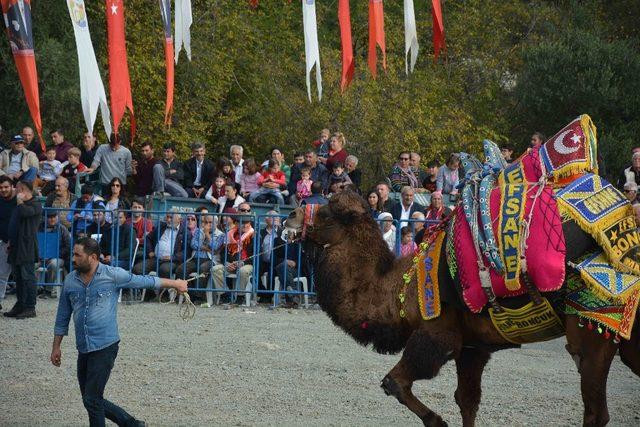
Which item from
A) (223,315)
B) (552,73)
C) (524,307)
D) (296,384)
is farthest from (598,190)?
(552,73)

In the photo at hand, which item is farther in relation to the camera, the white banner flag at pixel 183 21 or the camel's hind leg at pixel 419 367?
the white banner flag at pixel 183 21

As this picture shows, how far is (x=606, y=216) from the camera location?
768cm

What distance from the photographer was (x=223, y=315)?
15.1 metres

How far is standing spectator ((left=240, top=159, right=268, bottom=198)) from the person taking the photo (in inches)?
714

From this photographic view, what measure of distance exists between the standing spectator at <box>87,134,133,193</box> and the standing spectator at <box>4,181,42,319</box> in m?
4.38

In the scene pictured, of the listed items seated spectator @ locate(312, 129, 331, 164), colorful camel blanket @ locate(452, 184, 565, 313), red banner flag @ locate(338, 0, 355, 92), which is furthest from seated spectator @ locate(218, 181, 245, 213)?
colorful camel blanket @ locate(452, 184, 565, 313)

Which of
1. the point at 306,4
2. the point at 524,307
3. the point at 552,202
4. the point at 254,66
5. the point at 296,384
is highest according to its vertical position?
the point at 254,66

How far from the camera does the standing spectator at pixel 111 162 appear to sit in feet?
62.3

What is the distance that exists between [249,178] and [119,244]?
2.96m

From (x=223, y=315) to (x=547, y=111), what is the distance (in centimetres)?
1425

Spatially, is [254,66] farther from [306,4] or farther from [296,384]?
[296,384]

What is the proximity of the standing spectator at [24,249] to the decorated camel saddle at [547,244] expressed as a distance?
25.5ft

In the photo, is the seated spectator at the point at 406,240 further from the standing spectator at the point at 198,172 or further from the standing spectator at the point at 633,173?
the standing spectator at the point at 198,172

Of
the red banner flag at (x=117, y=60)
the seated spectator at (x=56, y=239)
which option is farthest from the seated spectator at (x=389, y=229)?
the seated spectator at (x=56, y=239)
